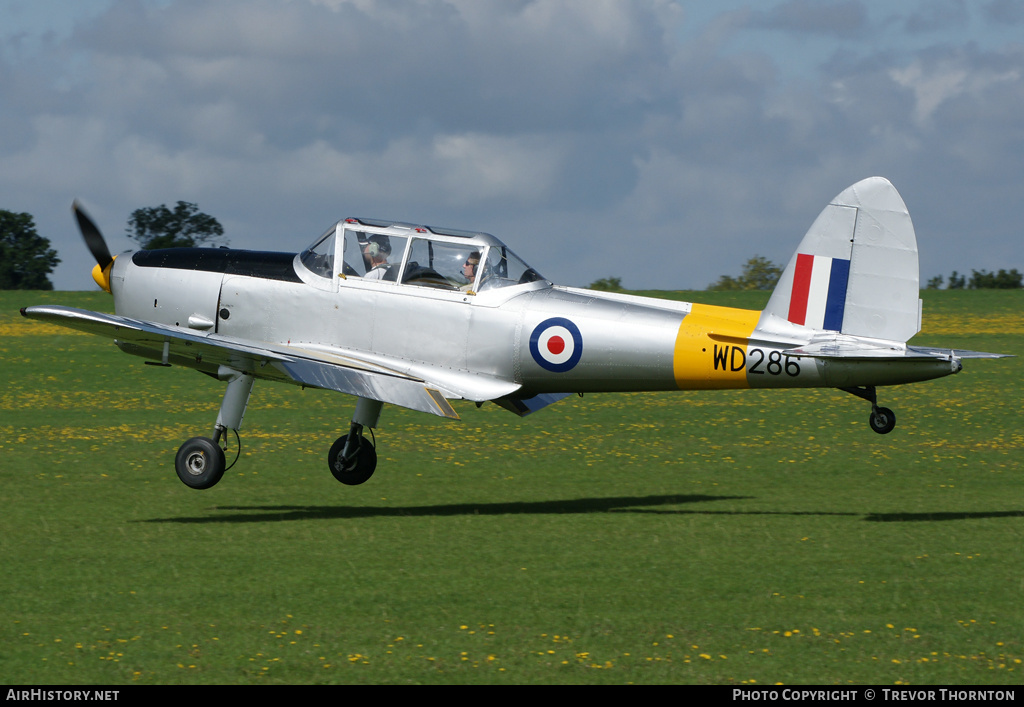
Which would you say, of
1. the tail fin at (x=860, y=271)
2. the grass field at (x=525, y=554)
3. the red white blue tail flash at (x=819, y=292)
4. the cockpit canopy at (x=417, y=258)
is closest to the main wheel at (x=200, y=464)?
the grass field at (x=525, y=554)

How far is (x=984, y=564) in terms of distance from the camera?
10.3 meters

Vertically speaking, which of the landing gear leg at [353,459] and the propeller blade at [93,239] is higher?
the propeller blade at [93,239]

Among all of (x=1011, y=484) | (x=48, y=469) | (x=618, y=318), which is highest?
(x=618, y=318)

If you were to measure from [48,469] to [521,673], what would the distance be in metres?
10.4

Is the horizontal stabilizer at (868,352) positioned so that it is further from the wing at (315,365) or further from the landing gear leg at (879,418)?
the wing at (315,365)

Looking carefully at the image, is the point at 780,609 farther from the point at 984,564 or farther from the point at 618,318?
the point at 618,318

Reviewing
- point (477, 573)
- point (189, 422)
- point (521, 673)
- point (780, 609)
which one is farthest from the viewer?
point (189, 422)

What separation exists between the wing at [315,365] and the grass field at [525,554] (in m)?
1.28

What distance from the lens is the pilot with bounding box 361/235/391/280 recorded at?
43.9 ft

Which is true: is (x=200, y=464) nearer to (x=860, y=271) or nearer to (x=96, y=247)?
(x=96, y=247)

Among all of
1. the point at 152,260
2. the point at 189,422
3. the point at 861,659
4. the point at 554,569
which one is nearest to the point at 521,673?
the point at 861,659

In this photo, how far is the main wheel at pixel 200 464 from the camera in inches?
513

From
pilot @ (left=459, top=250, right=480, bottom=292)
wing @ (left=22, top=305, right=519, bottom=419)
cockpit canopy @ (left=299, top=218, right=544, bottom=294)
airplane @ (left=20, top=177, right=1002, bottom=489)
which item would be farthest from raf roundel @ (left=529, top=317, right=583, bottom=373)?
pilot @ (left=459, top=250, right=480, bottom=292)

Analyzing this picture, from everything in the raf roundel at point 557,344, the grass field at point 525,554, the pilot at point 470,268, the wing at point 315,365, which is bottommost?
the grass field at point 525,554
